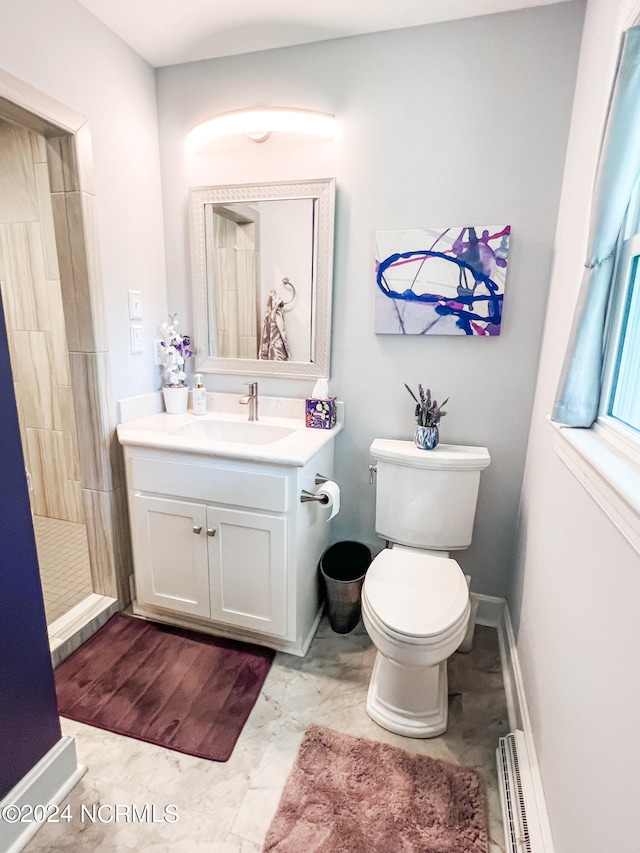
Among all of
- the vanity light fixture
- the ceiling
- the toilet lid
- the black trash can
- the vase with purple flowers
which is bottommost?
the black trash can

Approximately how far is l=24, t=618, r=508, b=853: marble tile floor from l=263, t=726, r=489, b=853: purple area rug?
1.6 inches

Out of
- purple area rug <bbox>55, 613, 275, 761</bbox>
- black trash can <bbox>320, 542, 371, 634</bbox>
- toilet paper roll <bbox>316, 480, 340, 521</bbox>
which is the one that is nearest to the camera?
purple area rug <bbox>55, 613, 275, 761</bbox>

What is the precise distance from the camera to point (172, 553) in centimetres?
172

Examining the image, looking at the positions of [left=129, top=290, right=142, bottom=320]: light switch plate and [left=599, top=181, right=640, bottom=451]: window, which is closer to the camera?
[left=599, top=181, right=640, bottom=451]: window

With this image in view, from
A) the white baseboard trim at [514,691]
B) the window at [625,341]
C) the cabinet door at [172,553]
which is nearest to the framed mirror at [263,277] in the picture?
the cabinet door at [172,553]

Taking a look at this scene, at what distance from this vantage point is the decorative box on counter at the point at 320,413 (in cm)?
183

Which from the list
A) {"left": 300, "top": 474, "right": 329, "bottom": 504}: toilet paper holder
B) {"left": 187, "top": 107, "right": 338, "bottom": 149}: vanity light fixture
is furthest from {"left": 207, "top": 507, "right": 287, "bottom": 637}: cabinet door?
{"left": 187, "top": 107, "right": 338, "bottom": 149}: vanity light fixture

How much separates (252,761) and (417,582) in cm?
75

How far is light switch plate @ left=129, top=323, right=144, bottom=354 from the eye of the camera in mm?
1866

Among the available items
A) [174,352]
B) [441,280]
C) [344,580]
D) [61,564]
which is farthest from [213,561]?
[441,280]

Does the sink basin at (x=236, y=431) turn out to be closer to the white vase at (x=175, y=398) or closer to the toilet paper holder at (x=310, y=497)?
the white vase at (x=175, y=398)

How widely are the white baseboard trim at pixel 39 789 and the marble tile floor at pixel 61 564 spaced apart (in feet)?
2.25

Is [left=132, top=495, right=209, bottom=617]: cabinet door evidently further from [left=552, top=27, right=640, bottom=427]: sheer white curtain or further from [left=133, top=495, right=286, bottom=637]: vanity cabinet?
[left=552, top=27, right=640, bottom=427]: sheer white curtain

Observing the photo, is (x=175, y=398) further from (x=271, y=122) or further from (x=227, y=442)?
(x=271, y=122)
